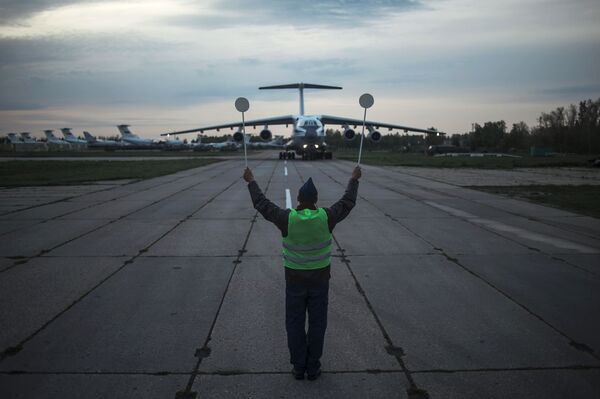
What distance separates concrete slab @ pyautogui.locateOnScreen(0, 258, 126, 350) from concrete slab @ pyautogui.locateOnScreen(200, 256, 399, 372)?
217 centimetres

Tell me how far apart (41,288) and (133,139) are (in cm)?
10000

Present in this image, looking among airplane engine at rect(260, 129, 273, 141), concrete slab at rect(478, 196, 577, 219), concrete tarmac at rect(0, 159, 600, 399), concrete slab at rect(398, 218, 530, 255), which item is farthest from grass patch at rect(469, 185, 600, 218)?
airplane engine at rect(260, 129, 273, 141)

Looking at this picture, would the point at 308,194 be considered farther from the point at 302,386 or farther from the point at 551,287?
the point at 551,287

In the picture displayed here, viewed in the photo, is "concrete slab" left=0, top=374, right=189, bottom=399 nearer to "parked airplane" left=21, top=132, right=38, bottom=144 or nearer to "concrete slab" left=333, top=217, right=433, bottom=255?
"concrete slab" left=333, top=217, right=433, bottom=255

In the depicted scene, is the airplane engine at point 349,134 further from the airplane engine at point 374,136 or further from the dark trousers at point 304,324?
the dark trousers at point 304,324

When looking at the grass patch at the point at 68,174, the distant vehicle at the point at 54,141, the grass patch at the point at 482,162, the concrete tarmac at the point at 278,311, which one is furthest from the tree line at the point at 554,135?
the distant vehicle at the point at 54,141

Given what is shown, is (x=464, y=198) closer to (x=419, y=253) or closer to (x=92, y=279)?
(x=419, y=253)

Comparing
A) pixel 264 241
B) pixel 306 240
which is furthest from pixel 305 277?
pixel 264 241

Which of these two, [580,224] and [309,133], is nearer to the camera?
[580,224]

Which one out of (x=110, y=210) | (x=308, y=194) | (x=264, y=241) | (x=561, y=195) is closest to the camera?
(x=308, y=194)

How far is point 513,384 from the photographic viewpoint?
4.08m

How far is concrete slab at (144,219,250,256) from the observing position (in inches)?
348

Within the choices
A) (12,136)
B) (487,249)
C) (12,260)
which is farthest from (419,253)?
(12,136)

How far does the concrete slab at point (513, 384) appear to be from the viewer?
390cm
